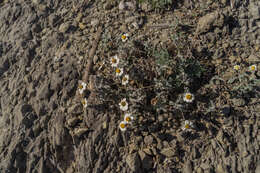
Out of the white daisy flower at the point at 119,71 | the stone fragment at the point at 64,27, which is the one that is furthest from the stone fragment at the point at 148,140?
the stone fragment at the point at 64,27

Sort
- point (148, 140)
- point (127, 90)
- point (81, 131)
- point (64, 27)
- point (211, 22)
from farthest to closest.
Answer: point (64, 27) < point (211, 22) < point (127, 90) < point (81, 131) < point (148, 140)

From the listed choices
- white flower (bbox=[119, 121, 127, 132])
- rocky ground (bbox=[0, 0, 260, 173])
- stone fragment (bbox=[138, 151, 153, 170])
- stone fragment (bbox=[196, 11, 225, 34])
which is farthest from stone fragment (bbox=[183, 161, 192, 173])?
stone fragment (bbox=[196, 11, 225, 34])

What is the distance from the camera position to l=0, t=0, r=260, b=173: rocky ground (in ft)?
9.75

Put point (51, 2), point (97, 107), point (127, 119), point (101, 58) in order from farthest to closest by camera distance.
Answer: point (51, 2), point (101, 58), point (97, 107), point (127, 119)

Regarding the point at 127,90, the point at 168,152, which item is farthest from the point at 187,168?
the point at 127,90

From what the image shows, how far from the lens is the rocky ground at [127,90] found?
2.97m

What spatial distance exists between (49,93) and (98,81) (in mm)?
782

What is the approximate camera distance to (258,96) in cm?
309

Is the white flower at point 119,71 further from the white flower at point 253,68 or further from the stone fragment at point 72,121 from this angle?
the white flower at point 253,68

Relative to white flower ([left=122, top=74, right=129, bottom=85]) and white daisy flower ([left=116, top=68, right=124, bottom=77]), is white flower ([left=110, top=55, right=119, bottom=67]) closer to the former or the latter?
white daisy flower ([left=116, top=68, right=124, bottom=77])

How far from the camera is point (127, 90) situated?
3.29 meters

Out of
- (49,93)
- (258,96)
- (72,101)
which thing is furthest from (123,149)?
(258,96)

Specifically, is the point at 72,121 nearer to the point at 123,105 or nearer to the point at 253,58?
the point at 123,105

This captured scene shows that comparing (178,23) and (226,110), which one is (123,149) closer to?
(226,110)
